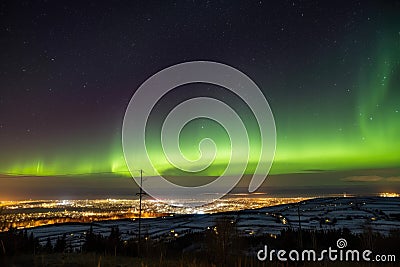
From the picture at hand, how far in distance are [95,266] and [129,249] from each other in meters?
8.47

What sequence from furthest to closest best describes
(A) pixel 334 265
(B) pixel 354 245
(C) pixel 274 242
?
(C) pixel 274 242
(B) pixel 354 245
(A) pixel 334 265

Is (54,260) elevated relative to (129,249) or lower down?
elevated

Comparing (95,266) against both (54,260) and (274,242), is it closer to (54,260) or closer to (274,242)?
(54,260)

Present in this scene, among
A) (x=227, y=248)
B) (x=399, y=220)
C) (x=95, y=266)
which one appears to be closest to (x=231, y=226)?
(x=227, y=248)

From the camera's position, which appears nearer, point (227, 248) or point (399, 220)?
point (227, 248)

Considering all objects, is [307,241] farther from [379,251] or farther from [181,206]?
[181,206]

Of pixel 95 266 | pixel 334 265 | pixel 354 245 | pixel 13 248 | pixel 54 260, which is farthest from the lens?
pixel 354 245

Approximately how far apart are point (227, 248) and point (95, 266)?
21.9 ft

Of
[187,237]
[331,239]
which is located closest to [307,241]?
[331,239]

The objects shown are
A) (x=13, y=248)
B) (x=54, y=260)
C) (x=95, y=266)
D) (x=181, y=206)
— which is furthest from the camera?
(x=181, y=206)

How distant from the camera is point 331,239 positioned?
73.3 feet

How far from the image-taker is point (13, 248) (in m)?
11.0

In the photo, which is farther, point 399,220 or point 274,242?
point 399,220

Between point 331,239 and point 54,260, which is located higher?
point 54,260
